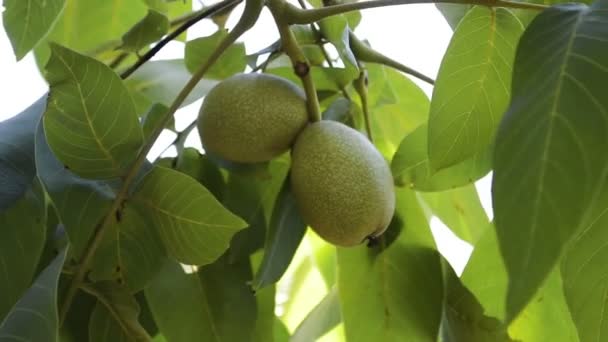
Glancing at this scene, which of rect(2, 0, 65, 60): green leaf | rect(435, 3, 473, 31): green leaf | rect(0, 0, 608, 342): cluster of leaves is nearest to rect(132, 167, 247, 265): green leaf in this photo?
rect(0, 0, 608, 342): cluster of leaves

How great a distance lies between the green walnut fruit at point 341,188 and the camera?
60cm

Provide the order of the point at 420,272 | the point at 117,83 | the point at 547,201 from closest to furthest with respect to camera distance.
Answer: the point at 547,201, the point at 117,83, the point at 420,272

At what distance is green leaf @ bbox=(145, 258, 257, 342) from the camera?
64cm

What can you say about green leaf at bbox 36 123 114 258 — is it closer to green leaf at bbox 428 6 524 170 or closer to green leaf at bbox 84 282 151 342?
green leaf at bbox 84 282 151 342

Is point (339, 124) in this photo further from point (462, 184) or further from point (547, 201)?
point (547, 201)

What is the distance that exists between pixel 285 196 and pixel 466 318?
0.16 m

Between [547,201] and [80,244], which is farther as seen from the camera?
[80,244]

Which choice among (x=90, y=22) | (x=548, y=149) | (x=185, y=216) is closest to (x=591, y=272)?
(x=548, y=149)

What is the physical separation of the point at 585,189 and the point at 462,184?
317mm

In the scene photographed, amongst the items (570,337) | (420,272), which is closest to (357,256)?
(420,272)

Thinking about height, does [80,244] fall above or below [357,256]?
above

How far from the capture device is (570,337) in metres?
0.66

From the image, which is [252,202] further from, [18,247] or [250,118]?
[18,247]

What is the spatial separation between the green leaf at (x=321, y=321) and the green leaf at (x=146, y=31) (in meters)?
0.27
